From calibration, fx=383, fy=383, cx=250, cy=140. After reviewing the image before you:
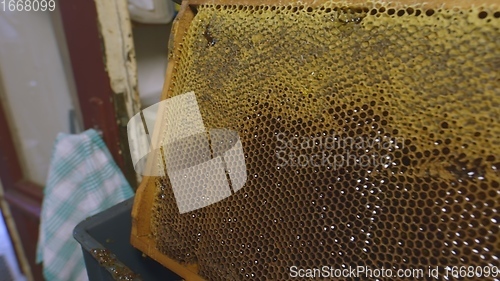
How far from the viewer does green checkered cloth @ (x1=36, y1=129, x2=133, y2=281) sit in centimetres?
114

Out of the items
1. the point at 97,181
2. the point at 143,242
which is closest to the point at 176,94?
the point at 143,242

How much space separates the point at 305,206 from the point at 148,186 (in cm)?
33

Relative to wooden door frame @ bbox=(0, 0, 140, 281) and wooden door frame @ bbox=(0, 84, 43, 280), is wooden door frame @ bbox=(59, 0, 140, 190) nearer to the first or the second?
wooden door frame @ bbox=(0, 0, 140, 281)

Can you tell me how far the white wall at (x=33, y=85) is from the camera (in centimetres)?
135

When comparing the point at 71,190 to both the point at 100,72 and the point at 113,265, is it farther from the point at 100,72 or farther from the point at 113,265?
the point at 113,265

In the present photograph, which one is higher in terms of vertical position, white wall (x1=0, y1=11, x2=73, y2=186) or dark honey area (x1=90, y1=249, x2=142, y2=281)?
white wall (x1=0, y1=11, x2=73, y2=186)

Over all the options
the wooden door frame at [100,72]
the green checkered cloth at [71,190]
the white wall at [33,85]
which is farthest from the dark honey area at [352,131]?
the white wall at [33,85]

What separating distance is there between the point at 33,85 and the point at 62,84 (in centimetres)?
14

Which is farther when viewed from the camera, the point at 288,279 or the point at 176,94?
the point at 176,94

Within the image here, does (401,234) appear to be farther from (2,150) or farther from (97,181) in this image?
(2,150)

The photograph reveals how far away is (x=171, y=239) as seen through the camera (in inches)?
27.4

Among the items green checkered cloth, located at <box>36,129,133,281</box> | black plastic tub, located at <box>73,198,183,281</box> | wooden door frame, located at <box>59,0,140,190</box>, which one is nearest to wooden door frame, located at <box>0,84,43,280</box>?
green checkered cloth, located at <box>36,129,133,281</box>

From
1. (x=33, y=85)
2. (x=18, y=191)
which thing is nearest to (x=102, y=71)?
(x=33, y=85)

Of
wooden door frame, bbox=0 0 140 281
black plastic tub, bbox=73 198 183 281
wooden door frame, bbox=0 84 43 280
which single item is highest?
wooden door frame, bbox=0 0 140 281
